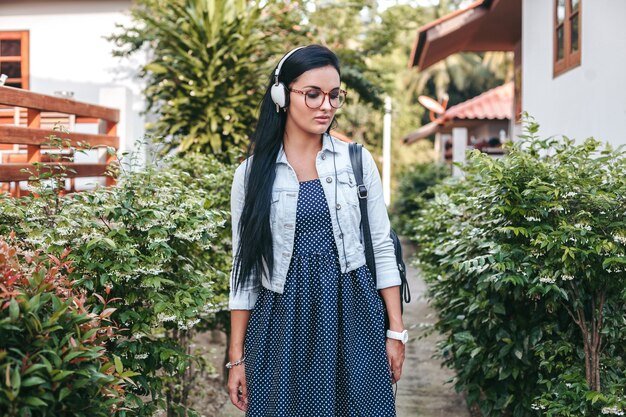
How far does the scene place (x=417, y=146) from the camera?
124 feet

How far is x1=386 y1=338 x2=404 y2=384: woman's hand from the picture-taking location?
2.82 meters

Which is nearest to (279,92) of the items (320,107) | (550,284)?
(320,107)

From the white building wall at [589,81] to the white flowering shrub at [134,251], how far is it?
3.39 m

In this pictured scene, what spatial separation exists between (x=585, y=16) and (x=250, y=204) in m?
4.79

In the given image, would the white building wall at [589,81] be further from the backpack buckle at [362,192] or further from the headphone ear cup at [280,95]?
the headphone ear cup at [280,95]

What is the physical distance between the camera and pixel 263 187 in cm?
280

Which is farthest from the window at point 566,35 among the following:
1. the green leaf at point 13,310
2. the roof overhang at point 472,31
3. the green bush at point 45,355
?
the green leaf at point 13,310

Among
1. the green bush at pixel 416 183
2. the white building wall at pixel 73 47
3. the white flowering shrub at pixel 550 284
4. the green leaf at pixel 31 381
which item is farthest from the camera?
the green bush at pixel 416 183

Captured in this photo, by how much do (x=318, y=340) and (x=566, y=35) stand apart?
5681 millimetres

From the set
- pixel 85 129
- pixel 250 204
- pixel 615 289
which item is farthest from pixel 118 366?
pixel 85 129

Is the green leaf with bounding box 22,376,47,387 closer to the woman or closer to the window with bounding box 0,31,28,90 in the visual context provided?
the woman

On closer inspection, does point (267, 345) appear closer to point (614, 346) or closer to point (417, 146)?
point (614, 346)

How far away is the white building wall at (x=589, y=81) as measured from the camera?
5.72 m

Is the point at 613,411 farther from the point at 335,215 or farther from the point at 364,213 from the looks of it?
the point at 335,215
